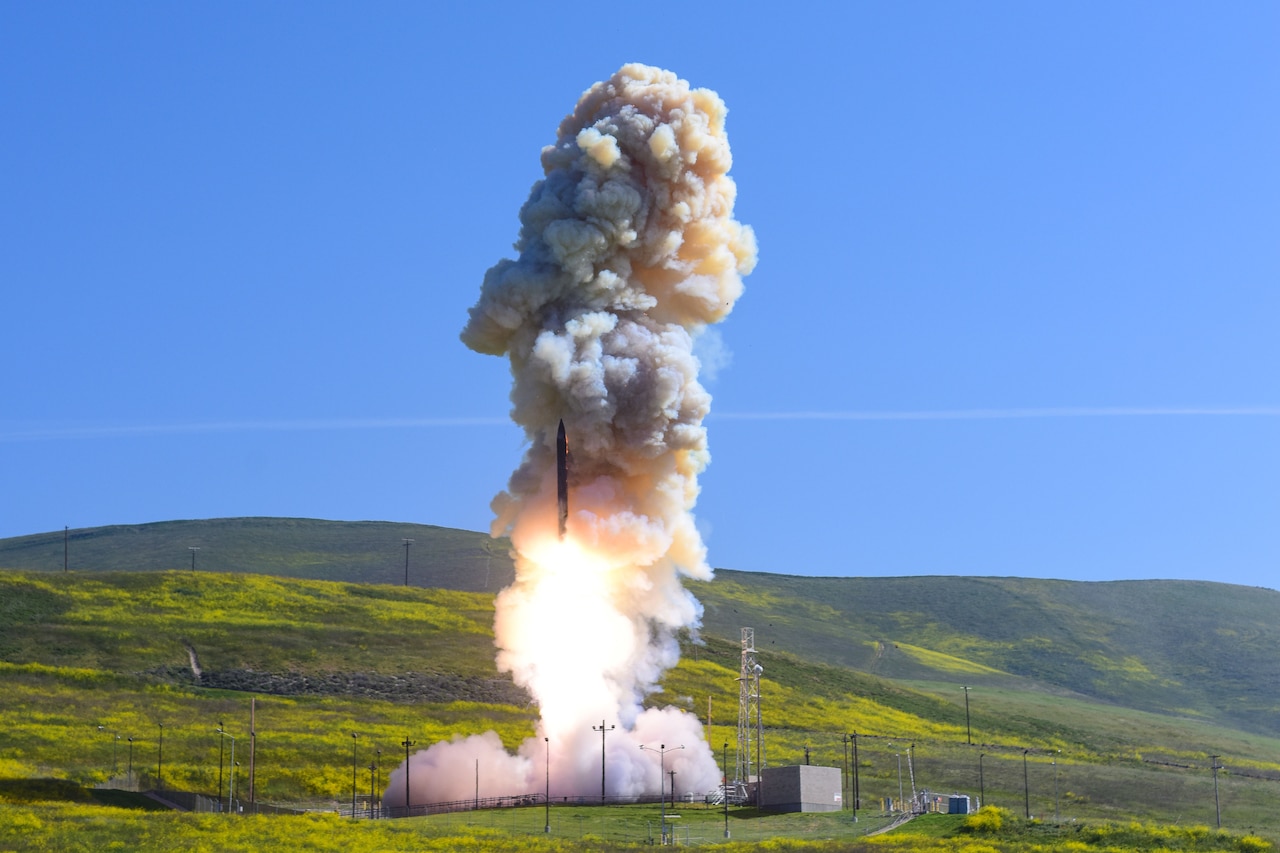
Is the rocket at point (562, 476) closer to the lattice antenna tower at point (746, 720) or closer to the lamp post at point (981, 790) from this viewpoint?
the lattice antenna tower at point (746, 720)

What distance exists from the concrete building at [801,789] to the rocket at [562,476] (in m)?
21.0

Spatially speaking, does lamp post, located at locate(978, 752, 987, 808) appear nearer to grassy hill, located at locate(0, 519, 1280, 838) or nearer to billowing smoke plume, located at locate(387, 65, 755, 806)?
grassy hill, located at locate(0, 519, 1280, 838)

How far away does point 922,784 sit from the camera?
428 feet

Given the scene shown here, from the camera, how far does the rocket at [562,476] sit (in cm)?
9594

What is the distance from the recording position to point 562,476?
96312mm

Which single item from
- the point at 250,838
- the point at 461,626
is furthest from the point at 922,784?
the point at 461,626

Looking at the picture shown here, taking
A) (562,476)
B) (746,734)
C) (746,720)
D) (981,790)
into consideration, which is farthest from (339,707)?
(562,476)

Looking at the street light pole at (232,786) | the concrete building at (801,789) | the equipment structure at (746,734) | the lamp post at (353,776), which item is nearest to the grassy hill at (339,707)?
the lamp post at (353,776)

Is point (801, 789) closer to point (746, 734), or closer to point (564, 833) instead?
point (746, 734)

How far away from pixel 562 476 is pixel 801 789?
24145 millimetres

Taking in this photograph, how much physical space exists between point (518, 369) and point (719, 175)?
55.2ft

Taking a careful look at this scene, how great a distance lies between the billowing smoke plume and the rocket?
0.71m

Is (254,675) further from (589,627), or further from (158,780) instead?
(589,627)

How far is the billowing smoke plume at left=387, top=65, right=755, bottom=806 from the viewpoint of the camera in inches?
3814
